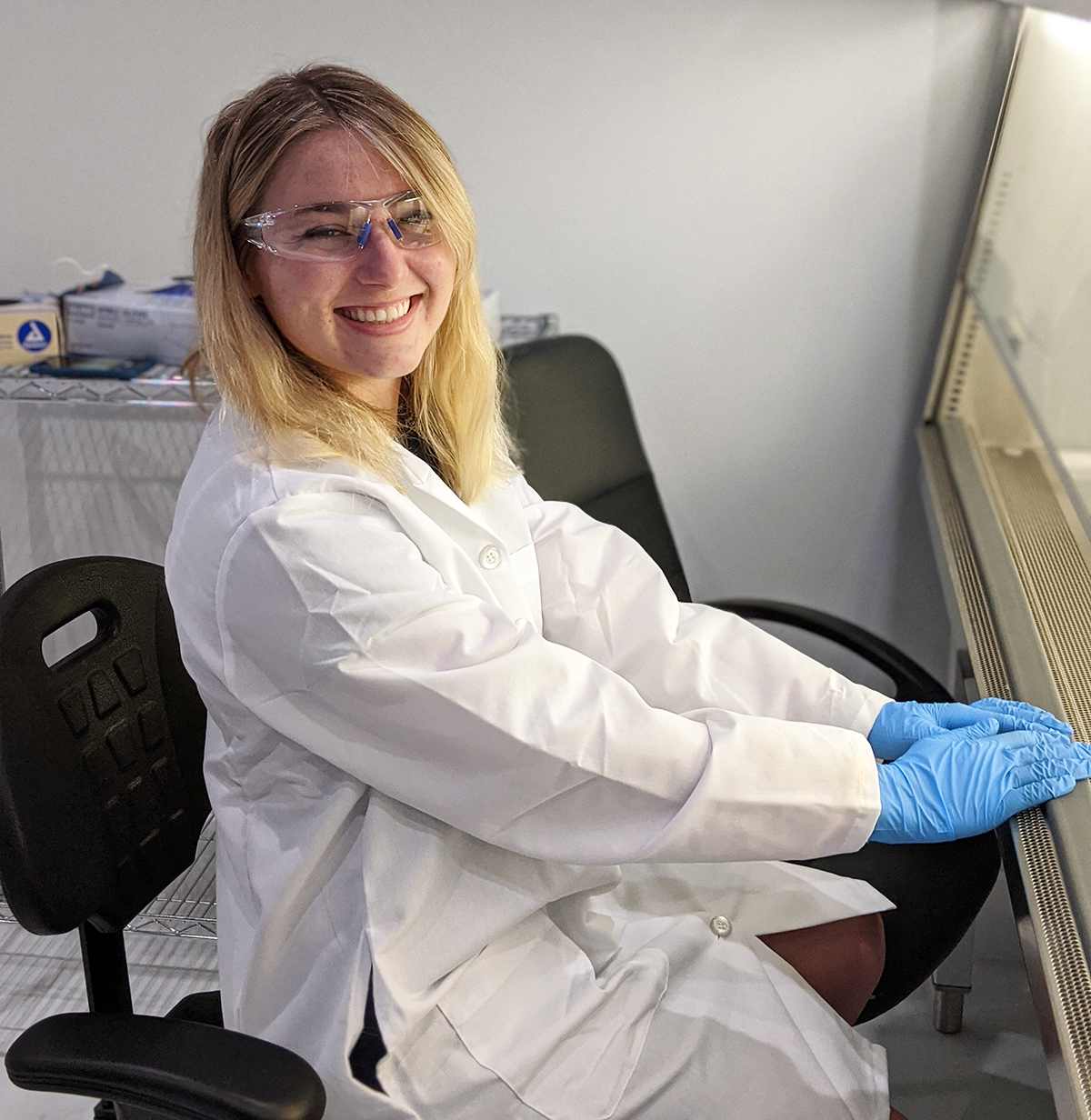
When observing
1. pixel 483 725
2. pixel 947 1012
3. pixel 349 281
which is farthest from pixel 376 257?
pixel 947 1012

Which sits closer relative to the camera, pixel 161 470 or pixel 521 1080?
pixel 521 1080

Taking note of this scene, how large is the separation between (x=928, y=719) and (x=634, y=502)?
801 millimetres

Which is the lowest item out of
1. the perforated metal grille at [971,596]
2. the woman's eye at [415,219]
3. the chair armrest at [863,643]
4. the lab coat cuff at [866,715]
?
the chair armrest at [863,643]

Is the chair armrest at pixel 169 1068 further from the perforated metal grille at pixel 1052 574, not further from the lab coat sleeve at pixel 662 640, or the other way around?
the perforated metal grille at pixel 1052 574

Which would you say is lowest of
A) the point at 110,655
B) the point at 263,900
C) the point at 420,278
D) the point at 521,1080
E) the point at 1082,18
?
the point at 521,1080

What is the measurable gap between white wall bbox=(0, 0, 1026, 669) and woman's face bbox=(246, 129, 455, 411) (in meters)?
0.98

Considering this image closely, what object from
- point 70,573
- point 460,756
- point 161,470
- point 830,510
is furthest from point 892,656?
point 161,470

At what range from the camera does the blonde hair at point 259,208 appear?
43.0 inches

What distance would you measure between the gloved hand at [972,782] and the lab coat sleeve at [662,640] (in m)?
0.19

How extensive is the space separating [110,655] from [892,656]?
1.07m

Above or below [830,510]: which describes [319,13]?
above

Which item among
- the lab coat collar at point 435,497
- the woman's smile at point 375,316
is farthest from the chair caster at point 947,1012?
the woman's smile at point 375,316

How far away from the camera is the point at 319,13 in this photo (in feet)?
6.58

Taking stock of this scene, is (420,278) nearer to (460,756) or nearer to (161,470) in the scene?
(460,756)
